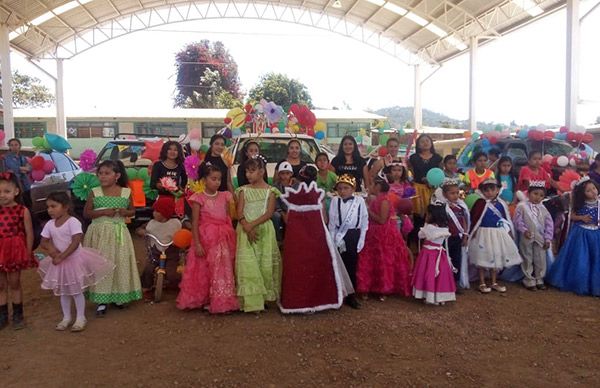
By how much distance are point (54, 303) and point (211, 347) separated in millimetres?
2071

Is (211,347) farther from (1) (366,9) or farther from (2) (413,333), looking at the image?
(1) (366,9)

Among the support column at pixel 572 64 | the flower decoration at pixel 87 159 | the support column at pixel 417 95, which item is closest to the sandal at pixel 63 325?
the flower decoration at pixel 87 159

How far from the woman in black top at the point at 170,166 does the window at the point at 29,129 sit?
84.8 ft

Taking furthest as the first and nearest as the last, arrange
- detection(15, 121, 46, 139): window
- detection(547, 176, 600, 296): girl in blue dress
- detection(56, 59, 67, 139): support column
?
1. detection(15, 121, 46, 139): window
2. detection(56, 59, 67, 139): support column
3. detection(547, 176, 600, 296): girl in blue dress

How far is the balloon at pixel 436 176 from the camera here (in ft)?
18.1

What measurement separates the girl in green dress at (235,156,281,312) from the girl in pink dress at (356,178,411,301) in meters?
0.94

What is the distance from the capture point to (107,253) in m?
4.33

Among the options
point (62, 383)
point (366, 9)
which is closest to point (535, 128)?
point (62, 383)

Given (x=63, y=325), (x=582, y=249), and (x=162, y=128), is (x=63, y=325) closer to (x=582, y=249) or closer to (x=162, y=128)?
(x=582, y=249)

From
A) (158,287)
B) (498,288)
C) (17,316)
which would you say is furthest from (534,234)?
(17,316)

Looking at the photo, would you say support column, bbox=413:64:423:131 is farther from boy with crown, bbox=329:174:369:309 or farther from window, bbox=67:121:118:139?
boy with crown, bbox=329:174:369:309

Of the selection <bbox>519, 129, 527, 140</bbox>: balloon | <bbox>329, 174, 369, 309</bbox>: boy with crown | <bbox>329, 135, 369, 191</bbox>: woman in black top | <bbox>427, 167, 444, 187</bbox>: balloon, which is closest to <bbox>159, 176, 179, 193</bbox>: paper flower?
<bbox>329, 174, 369, 309</bbox>: boy with crown

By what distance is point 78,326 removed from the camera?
3.95m

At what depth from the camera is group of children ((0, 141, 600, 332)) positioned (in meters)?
4.02
